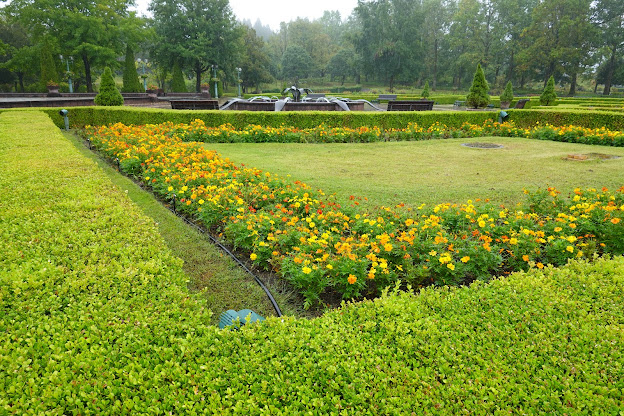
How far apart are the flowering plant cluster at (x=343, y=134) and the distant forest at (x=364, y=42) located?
21.9 meters

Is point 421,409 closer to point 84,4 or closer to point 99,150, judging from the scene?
point 99,150

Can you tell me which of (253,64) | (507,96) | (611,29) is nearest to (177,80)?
(253,64)

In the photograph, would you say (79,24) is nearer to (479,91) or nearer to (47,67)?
(47,67)

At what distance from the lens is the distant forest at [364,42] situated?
2753cm

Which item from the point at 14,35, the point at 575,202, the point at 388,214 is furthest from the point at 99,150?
the point at 14,35

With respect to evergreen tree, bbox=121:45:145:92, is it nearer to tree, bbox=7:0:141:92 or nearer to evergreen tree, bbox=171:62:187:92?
tree, bbox=7:0:141:92

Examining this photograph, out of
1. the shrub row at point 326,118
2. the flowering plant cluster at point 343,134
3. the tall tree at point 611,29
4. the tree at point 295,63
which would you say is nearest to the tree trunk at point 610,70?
the tall tree at point 611,29

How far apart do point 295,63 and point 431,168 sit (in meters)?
55.7

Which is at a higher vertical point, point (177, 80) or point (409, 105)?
point (177, 80)

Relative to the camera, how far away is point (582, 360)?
1.73m

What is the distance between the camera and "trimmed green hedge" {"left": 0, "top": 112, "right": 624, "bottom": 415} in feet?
4.88

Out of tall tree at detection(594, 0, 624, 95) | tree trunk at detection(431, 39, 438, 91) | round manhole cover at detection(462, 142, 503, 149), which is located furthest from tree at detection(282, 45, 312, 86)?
round manhole cover at detection(462, 142, 503, 149)

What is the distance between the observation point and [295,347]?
5.89ft

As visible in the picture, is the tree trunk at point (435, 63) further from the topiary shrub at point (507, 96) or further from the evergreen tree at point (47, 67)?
the evergreen tree at point (47, 67)
